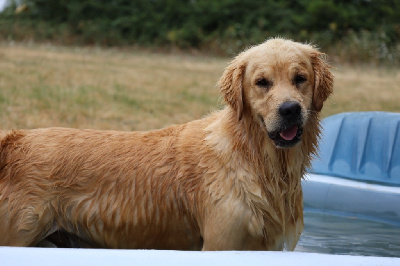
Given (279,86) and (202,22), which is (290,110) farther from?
(202,22)

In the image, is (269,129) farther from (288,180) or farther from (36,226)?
(36,226)

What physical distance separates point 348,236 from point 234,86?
2.54 meters

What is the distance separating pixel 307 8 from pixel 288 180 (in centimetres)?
1861

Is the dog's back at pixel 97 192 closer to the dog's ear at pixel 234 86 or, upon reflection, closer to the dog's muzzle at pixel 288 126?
the dog's ear at pixel 234 86

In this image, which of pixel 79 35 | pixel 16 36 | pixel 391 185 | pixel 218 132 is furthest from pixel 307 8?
pixel 218 132

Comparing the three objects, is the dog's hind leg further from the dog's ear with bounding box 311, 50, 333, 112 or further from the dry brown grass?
the dry brown grass

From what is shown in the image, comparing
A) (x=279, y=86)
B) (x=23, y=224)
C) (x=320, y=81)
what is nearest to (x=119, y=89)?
(x=23, y=224)

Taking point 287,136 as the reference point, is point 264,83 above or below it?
above

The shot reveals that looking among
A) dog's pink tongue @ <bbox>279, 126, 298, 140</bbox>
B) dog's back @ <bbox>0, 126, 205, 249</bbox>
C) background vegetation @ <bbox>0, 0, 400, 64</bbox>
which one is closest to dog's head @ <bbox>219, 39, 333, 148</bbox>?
dog's pink tongue @ <bbox>279, 126, 298, 140</bbox>

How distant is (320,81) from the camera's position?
394 centimetres

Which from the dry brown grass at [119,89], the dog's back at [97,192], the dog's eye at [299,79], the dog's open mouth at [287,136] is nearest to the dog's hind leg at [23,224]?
the dog's back at [97,192]

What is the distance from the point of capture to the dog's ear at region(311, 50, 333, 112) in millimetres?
3932

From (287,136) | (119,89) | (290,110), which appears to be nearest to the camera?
(290,110)

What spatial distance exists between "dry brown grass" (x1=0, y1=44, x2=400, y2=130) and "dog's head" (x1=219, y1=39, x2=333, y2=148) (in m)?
2.43
